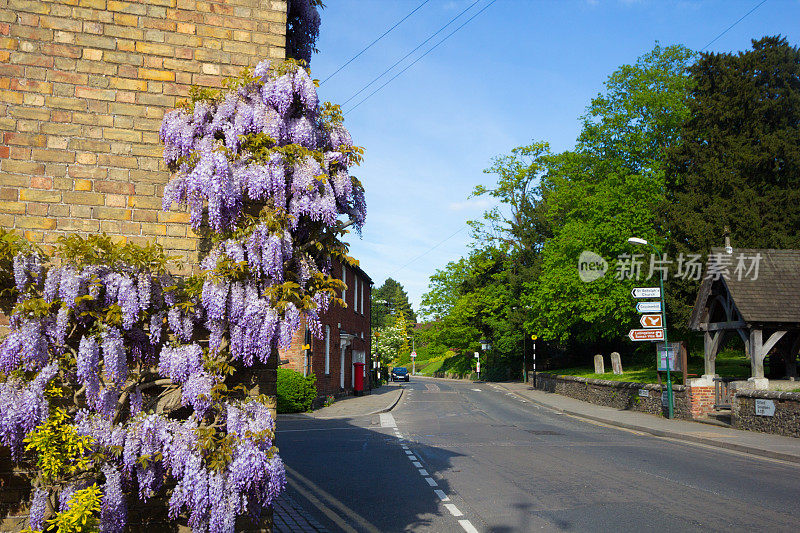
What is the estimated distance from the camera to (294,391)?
957 inches

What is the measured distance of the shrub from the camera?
23.9 m

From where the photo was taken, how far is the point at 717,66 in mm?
31531

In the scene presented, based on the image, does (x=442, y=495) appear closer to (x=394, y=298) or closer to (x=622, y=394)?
(x=622, y=394)

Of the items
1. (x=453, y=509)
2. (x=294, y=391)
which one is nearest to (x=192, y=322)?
(x=453, y=509)

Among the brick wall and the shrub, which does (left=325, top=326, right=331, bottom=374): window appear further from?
the brick wall

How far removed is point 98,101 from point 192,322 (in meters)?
2.25

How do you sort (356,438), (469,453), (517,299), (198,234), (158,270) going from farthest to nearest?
(517,299)
(356,438)
(469,453)
(198,234)
(158,270)

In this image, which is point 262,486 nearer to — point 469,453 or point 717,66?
point 469,453

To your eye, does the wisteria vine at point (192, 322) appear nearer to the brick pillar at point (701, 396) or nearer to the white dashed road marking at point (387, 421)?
the white dashed road marking at point (387, 421)

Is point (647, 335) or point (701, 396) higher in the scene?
point (647, 335)

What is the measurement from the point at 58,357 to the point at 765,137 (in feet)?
109

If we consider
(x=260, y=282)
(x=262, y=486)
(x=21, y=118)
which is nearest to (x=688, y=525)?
(x=262, y=486)

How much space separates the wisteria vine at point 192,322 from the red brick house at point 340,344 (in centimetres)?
1723

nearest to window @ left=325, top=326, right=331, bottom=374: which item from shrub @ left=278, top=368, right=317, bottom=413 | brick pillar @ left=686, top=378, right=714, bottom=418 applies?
shrub @ left=278, top=368, right=317, bottom=413
